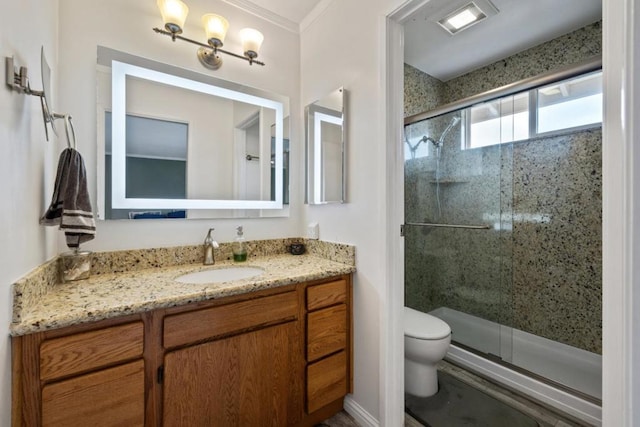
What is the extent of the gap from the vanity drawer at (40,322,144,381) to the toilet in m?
1.37

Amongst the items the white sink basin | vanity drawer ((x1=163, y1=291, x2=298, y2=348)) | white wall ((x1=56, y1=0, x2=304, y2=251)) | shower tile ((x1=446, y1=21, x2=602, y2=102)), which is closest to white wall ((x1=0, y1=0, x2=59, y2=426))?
white wall ((x1=56, y1=0, x2=304, y2=251))

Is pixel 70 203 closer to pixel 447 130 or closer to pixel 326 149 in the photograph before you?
pixel 326 149

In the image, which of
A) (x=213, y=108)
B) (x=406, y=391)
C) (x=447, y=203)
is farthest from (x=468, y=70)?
(x=406, y=391)

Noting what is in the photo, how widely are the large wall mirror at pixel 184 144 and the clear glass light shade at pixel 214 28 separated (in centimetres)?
20

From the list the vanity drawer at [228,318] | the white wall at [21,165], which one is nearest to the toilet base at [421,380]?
the vanity drawer at [228,318]

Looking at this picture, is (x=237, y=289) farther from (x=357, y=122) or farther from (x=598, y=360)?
(x=598, y=360)

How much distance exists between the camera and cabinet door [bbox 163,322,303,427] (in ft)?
3.25

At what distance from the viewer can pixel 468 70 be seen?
248cm

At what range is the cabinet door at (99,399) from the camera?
792 mm

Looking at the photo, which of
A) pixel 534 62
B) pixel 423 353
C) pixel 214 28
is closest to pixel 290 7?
pixel 214 28

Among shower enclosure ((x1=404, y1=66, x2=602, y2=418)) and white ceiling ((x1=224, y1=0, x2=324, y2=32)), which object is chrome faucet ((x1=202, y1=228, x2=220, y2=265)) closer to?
white ceiling ((x1=224, y1=0, x2=324, y2=32))

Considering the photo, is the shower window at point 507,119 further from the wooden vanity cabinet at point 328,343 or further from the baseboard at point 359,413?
the baseboard at point 359,413

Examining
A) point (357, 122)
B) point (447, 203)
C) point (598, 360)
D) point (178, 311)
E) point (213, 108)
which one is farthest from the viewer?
point (447, 203)

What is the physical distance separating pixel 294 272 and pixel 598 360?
220 cm
